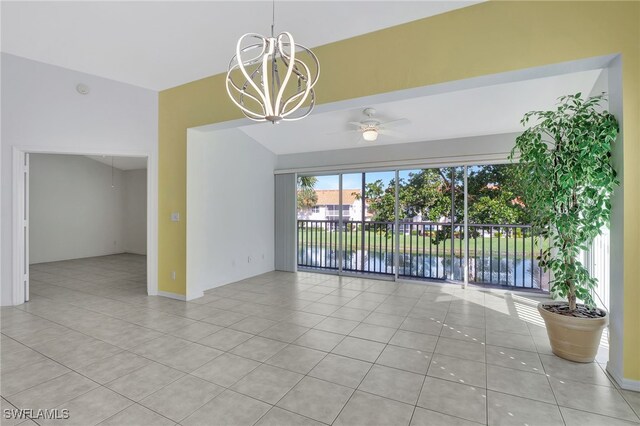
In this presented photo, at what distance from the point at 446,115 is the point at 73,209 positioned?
878 cm

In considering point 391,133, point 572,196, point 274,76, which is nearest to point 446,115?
point 391,133

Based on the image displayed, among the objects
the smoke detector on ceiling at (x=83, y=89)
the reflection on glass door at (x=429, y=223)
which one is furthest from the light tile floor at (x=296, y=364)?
the smoke detector on ceiling at (x=83, y=89)

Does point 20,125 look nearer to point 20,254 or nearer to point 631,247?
point 20,254

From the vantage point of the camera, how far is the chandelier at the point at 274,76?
168cm

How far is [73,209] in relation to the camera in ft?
24.9

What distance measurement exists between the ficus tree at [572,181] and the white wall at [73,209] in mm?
9312

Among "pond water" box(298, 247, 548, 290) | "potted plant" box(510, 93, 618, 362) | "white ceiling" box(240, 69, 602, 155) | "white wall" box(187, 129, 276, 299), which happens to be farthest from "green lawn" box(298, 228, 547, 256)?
"potted plant" box(510, 93, 618, 362)

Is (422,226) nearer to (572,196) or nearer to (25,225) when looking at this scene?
(572,196)

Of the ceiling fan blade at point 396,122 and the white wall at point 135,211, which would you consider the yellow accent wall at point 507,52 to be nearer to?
the ceiling fan blade at point 396,122

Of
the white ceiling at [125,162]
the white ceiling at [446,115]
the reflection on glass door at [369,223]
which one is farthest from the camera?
the white ceiling at [125,162]

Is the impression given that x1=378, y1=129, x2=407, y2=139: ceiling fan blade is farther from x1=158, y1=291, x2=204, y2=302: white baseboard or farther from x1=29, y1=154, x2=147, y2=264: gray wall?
x1=29, y1=154, x2=147, y2=264: gray wall

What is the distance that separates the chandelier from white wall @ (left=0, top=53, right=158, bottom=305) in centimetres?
181

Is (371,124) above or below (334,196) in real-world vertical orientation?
above

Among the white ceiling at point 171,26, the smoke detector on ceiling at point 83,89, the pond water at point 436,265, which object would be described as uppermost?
the white ceiling at point 171,26
